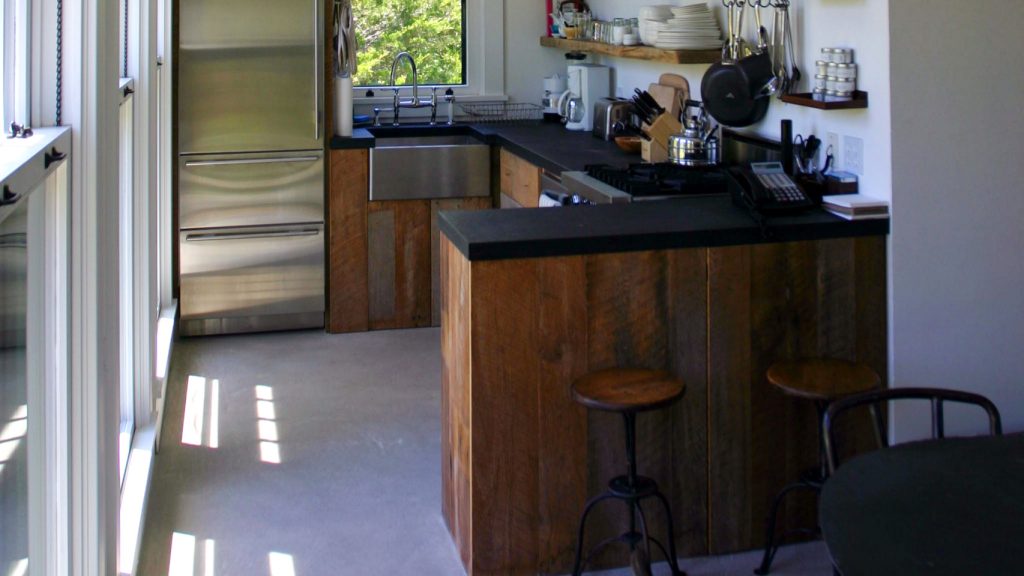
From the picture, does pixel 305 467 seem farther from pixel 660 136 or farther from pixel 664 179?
pixel 660 136

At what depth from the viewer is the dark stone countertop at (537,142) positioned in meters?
4.83

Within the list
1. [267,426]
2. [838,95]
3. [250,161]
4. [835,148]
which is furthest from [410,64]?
[838,95]

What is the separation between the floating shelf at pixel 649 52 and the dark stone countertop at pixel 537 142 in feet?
1.36

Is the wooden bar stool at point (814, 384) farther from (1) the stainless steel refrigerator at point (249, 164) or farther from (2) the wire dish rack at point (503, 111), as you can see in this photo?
(2) the wire dish rack at point (503, 111)

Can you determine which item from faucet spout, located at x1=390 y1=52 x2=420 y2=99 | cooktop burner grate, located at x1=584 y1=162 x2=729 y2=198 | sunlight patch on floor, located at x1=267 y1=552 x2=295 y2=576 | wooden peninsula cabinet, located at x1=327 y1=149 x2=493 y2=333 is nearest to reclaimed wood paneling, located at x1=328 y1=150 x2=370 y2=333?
wooden peninsula cabinet, located at x1=327 y1=149 x2=493 y2=333

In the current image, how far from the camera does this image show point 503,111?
658 cm

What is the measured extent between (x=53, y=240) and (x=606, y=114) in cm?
366

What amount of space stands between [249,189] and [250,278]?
0.44 m

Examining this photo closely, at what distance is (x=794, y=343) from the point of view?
323cm

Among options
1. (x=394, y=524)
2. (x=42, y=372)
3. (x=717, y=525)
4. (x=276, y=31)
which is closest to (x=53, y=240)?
(x=42, y=372)

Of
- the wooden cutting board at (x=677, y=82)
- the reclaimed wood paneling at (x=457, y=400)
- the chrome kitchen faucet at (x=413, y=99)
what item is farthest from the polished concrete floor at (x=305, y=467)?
the wooden cutting board at (x=677, y=82)

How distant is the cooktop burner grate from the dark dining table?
1.82 metres

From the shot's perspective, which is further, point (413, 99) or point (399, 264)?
point (413, 99)

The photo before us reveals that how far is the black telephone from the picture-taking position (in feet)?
10.8
